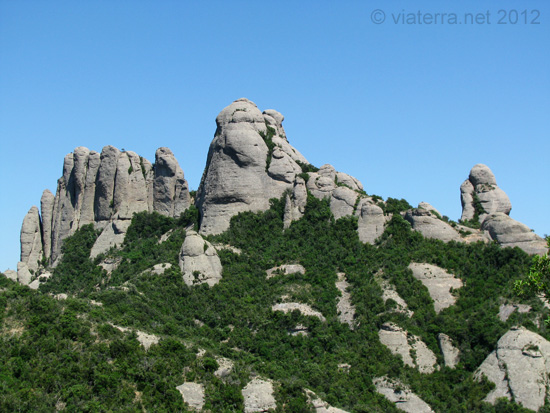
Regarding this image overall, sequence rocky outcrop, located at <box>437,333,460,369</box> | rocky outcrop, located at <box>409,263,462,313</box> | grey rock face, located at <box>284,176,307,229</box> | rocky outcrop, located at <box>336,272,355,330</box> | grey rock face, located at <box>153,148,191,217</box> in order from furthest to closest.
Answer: grey rock face, located at <box>153,148,191,217</box>, grey rock face, located at <box>284,176,307,229</box>, rocky outcrop, located at <box>409,263,462,313</box>, rocky outcrop, located at <box>336,272,355,330</box>, rocky outcrop, located at <box>437,333,460,369</box>

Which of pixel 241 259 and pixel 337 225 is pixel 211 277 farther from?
pixel 337 225

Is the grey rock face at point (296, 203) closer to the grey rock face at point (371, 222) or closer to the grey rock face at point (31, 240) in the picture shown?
the grey rock face at point (371, 222)

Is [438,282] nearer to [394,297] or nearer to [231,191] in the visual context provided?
[394,297]

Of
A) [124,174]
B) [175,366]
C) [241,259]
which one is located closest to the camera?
[175,366]

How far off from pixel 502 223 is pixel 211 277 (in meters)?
23.6

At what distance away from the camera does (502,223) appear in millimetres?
63000

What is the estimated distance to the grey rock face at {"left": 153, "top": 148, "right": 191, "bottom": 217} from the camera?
76500mm

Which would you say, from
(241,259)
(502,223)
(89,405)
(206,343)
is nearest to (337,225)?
(241,259)

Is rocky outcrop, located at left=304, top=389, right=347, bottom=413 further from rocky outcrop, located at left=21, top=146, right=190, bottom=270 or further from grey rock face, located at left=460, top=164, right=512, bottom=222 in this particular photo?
rocky outcrop, located at left=21, top=146, right=190, bottom=270

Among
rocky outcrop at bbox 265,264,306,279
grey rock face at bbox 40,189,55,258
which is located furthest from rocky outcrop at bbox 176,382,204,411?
grey rock face at bbox 40,189,55,258

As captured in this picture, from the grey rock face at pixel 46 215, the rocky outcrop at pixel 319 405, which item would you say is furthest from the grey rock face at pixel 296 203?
the grey rock face at pixel 46 215

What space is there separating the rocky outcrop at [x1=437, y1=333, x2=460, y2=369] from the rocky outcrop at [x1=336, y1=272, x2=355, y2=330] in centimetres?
Answer: 643

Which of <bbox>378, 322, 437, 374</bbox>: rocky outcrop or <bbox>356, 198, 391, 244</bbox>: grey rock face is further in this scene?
<bbox>356, 198, 391, 244</bbox>: grey rock face

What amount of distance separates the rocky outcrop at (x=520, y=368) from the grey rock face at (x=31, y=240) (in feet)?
160
